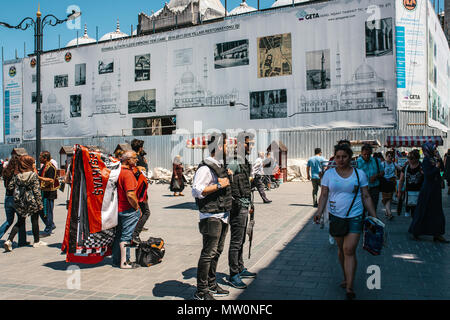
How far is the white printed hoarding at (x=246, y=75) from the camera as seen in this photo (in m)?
25.9

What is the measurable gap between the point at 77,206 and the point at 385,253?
4770 mm

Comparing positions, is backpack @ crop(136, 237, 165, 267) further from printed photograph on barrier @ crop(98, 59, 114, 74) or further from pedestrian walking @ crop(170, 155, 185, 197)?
printed photograph on barrier @ crop(98, 59, 114, 74)

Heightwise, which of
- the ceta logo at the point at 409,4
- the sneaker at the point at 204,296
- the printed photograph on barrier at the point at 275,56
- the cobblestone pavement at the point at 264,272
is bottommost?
the cobblestone pavement at the point at 264,272

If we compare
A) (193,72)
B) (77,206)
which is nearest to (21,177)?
(77,206)

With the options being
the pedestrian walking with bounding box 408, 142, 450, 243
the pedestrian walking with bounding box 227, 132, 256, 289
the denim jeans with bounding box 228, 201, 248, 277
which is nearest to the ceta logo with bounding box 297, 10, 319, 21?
the pedestrian walking with bounding box 408, 142, 450, 243

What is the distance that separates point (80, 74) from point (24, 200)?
111 feet

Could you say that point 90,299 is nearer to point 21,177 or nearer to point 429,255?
point 21,177

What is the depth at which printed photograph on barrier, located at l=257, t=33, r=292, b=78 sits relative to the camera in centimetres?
2836

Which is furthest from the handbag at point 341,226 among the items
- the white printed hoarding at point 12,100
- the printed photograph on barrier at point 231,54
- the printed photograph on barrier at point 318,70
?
the white printed hoarding at point 12,100

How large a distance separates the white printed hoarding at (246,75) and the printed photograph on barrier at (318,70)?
67mm

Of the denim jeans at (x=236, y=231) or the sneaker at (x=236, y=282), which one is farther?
the denim jeans at (x=236, y=231)

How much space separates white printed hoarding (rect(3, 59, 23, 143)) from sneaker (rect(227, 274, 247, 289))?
4314 cm

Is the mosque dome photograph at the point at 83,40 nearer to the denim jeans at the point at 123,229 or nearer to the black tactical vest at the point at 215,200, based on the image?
the denim jeans at the point at 123,229

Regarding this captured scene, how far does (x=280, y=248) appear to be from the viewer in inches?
272
